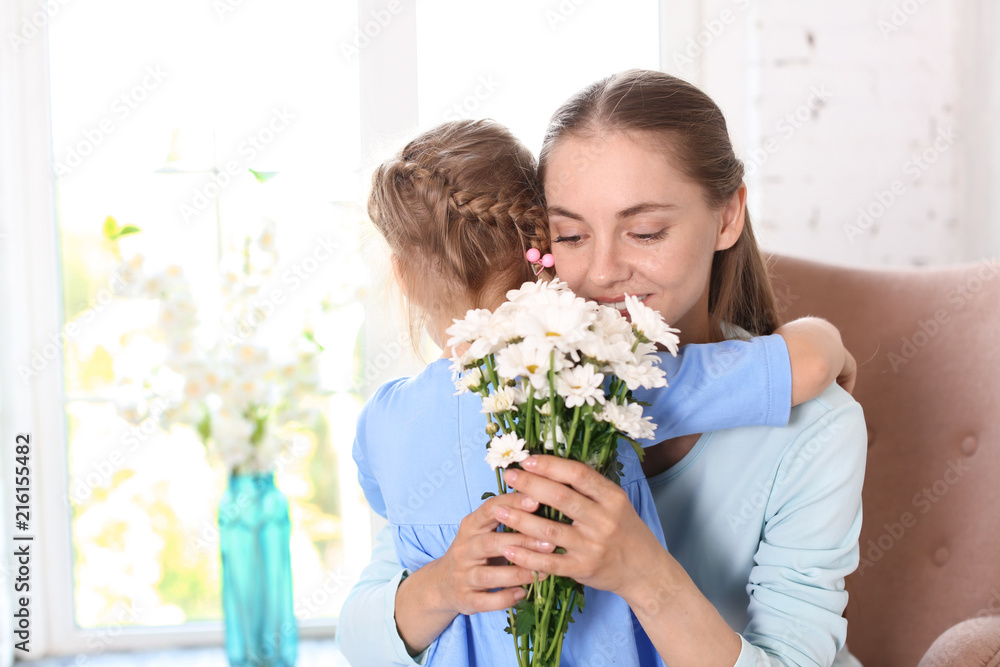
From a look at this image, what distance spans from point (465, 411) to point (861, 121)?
1758mm

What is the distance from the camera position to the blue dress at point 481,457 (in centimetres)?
104

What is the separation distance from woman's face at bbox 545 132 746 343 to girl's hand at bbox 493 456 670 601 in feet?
1.27

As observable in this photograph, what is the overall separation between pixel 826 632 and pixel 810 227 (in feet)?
4.73

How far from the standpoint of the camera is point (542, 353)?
75 centimetres

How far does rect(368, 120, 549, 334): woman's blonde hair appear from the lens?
119cm

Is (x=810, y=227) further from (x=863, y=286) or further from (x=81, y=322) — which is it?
(x=81, y=322)
